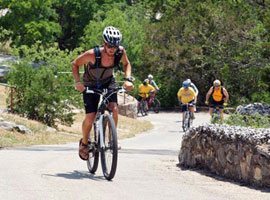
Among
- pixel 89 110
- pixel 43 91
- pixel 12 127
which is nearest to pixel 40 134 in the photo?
pixel 12 127

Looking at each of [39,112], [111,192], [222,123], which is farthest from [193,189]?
[39,112]

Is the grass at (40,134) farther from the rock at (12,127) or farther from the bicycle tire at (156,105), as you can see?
the bicycle tire at (156,105)

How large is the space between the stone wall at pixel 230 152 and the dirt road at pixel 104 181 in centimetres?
20

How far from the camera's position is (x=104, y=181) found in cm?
1012

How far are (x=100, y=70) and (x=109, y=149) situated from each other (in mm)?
1083

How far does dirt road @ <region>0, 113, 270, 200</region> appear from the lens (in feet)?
29.4

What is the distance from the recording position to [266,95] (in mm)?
35031

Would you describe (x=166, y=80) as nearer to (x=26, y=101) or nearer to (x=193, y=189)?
(x=26, y=101)

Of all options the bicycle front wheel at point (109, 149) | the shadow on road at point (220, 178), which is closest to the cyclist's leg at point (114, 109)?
the bicycle front wheel at point (109, 149)

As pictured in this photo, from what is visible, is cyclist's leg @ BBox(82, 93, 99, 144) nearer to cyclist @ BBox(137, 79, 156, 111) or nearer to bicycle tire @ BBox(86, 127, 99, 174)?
bicycle tire @ BBox(86, 127, 99, 174)

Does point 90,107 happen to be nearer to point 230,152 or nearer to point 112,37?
point 112,37

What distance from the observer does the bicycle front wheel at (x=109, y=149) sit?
9.97 m

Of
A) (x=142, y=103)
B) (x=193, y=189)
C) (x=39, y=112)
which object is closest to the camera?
(x=193, y=189)

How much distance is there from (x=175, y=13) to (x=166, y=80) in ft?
20.1
